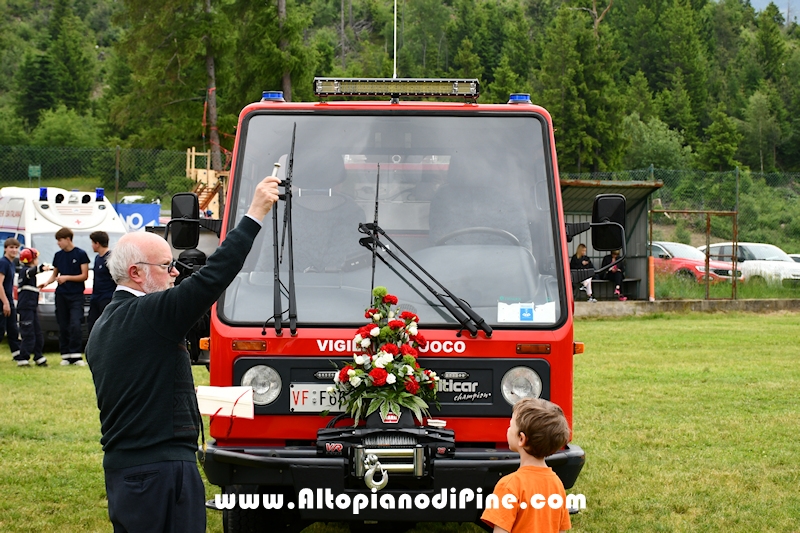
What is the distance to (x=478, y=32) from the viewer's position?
11375cm

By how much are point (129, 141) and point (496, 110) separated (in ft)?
122

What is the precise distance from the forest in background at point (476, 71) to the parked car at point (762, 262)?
115cm

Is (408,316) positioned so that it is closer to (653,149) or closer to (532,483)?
(532,483)

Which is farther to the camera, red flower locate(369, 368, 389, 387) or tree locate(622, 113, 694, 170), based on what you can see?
tree locate(622, 113, 694, 170)

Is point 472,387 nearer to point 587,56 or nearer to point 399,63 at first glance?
point 587,56

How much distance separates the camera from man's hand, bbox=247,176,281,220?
13.1 ft

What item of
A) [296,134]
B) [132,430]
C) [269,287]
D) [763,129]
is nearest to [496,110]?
[296,134]

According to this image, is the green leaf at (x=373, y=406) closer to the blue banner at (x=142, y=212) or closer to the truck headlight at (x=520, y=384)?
the truck headlight at (x=520, y=384)

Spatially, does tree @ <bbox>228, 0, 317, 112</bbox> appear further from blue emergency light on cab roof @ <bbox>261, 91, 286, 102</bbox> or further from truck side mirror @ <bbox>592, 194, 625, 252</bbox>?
truck side mirror @ <bbox>592, 194, 625, 252</bbox>

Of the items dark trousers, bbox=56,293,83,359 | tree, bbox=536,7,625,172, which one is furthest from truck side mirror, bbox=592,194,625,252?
tree, bbox=536,7,625,172

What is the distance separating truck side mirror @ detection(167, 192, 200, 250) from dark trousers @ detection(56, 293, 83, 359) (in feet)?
30.8

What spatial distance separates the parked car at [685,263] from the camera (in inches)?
1039

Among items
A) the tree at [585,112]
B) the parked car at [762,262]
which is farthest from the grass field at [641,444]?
the tree at [585,112]

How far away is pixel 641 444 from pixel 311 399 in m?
4.58
